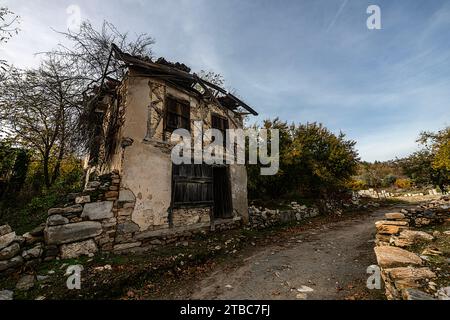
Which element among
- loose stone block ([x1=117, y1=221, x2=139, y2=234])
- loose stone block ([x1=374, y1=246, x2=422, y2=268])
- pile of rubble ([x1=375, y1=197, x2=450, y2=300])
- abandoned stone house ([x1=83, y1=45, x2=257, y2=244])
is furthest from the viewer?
abandoned stone house ([x1=83, y1=45, x2=257, y2=244])

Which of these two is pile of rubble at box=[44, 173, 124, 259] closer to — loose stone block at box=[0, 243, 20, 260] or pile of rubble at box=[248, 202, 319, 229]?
loose stone block at box=[0, 243, 20, 260]

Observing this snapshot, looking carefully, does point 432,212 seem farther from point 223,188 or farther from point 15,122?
point 15,122

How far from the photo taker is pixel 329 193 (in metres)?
15.6

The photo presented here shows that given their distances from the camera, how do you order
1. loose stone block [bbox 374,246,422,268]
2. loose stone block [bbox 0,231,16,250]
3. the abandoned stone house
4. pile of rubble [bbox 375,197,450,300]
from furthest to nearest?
the abandoned stone house
loose stone block [bbox 0,231,16,250]
loose stone block [bbox 374,246,422,268]
pile of rubble [bbox 375,197,450,300]

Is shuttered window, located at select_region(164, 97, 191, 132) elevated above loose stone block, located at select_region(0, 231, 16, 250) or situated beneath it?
elevated above

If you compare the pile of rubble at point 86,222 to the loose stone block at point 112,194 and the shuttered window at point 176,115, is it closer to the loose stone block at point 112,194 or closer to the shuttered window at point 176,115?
the loose stone block at point 112,194

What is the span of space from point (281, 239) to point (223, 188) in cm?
324

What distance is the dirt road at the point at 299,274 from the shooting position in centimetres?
404

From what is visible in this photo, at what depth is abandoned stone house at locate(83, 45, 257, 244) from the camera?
660cm

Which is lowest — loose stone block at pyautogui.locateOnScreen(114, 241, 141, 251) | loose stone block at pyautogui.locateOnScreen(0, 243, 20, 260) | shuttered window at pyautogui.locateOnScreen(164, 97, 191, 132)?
loose stone block at pyautogui.locateOnScreen(114, 241, 141, 251)

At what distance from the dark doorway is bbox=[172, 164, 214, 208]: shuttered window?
797 millimetres

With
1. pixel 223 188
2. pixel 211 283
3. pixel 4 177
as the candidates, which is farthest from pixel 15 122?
pixel 211 283

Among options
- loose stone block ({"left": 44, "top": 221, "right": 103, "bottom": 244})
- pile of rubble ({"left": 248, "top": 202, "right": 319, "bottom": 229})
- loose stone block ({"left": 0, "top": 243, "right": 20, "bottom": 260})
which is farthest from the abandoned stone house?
loose stone block ({"left": 0, "top": 243, "right": 20, "bottom": 260})

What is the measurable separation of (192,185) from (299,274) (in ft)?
15.3
